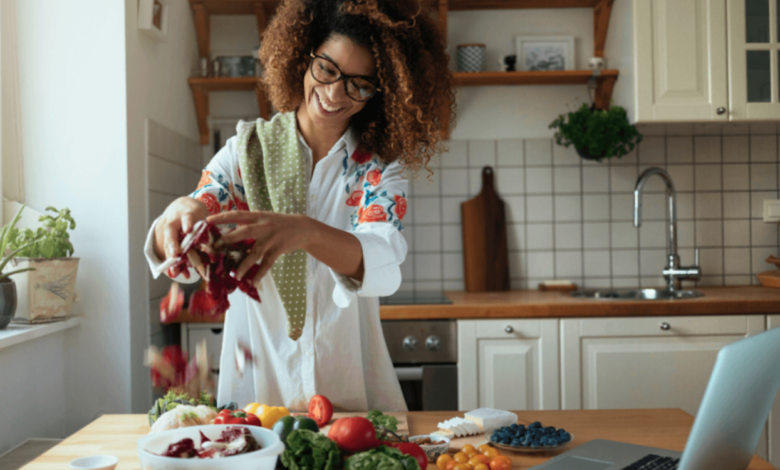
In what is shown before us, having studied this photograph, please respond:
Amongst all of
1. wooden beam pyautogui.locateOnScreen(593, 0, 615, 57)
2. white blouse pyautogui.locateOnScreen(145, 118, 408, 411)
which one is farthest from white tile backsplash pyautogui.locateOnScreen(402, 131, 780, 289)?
white blouse pyautogui.locateOnScreen(145, 118, 408, 411)

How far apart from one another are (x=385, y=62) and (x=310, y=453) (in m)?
0.75

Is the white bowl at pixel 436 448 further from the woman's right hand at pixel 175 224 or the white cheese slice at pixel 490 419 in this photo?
the woman's right hand at pixel 175 224

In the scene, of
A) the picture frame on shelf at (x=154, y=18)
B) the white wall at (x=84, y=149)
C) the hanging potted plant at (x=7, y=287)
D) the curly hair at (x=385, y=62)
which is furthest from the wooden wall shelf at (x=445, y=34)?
the curly hair at (x=385, y=62)

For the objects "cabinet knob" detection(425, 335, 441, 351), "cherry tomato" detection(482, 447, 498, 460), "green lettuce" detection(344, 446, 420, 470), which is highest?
"green lettuce" detection(344, 446, 420, 470)

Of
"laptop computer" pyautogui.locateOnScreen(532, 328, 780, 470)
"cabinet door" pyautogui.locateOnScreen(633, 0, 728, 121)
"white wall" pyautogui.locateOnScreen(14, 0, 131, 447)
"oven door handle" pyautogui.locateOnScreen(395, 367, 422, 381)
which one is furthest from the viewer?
"cabinet door" pyautogui.locateOnScreen(633, 0, 728, 121)

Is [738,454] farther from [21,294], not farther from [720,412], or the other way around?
[21,294]

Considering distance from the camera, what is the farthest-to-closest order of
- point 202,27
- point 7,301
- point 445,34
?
point 202,27
point 445,34
point 7,301

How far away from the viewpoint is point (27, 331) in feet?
5.34

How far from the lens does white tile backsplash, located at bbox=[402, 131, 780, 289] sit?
2725mm

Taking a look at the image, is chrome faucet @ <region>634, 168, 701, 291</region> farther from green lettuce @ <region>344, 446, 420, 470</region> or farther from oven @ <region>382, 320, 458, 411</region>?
green lettuce @ <region>344, 446, 420, 470</region>

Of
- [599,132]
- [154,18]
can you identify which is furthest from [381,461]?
[599,132]

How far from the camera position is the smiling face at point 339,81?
122 cm

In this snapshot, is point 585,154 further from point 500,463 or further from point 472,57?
point 500,463

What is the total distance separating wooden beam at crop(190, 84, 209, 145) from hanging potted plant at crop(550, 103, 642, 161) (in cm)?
146
